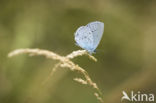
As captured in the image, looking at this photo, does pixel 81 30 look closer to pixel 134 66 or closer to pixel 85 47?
pixel 85 47

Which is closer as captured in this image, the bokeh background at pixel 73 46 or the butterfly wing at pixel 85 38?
the butterfly wing at pixel 85 38

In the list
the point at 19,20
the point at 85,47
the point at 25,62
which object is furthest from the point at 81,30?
the point at 19,20
